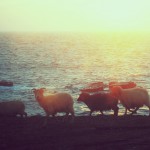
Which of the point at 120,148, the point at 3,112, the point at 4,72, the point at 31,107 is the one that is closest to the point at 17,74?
the point at 4,72

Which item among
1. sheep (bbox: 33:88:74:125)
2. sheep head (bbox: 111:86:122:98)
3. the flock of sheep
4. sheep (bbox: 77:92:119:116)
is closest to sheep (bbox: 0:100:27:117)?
the flock of sheep

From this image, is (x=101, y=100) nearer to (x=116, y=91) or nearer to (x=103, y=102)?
(x=103, y=102)

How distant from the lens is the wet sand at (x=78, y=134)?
1535 cm

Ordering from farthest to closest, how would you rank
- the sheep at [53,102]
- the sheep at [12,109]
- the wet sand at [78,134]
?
the sheep at [12,109] → the sheep at [53,102] → the wet sand at [78,134]

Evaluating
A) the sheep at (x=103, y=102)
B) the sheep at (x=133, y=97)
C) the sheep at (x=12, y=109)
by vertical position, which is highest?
the sheep at (x=133, y=97)

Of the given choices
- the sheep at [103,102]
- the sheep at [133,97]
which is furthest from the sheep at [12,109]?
the sheep at [133,97]

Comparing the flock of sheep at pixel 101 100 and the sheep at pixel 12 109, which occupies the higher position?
the flock of sheep at pixel 101 100

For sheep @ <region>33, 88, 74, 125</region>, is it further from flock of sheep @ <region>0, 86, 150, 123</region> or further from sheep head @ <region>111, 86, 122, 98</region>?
sheep head @ <region>111, 86, 122, 98</region>

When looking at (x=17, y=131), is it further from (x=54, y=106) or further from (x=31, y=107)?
(x=31, y=107)

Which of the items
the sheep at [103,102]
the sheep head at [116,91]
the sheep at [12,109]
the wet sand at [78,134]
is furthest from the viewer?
the sheep at [12,109]

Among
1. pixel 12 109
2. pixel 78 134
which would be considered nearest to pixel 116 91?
pixel 78 134

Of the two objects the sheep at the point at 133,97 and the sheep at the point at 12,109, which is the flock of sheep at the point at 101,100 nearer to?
the sheep at the point at 133,97

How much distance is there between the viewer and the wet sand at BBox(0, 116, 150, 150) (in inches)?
604

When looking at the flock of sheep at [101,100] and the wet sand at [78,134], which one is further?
the flock of sheep at [101,100]
